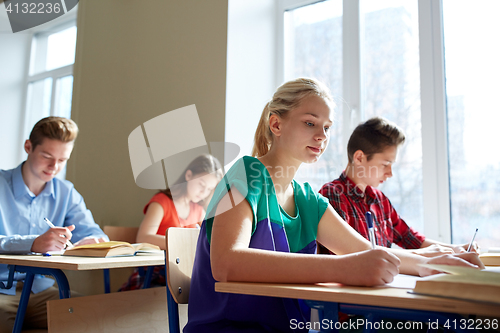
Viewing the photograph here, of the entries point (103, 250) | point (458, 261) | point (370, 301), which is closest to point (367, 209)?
point (458, 261)

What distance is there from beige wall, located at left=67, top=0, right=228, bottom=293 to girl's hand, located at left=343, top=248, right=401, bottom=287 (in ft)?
5.93

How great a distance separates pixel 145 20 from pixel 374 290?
2.80m

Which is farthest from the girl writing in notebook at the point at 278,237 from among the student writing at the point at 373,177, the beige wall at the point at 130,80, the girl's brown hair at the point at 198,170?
the beige wall at the point at 130,80

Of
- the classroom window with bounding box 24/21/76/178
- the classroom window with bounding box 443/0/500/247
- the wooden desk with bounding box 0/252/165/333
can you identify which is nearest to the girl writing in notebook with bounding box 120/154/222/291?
the wooden desk with bounding box 0/252/165/333

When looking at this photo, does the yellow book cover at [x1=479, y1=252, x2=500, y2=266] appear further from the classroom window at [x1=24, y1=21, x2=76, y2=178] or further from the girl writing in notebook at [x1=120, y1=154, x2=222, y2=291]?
the classroom window at [x1=24, y1=21, x2=76, y2=178]

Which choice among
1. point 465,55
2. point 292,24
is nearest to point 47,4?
point 292,24

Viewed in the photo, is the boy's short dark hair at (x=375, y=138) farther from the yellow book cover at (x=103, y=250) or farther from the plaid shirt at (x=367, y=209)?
the yellow book cover at (x=103, y=250)

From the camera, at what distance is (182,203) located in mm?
2465

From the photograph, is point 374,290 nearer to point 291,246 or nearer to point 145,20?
point 291,246

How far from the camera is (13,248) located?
156 centimetres

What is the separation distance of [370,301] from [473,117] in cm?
191

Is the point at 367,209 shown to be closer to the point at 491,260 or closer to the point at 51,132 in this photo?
→ the point at 491,260

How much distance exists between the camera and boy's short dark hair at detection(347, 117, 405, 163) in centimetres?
184

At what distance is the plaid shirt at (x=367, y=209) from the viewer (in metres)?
1.68
